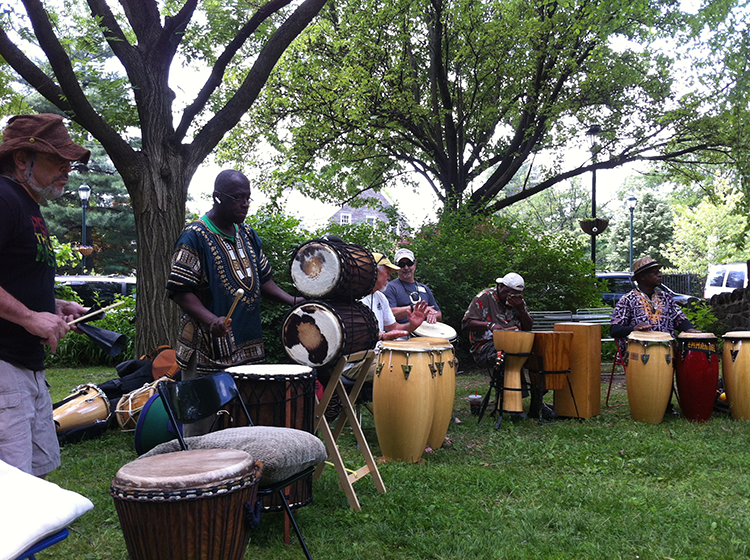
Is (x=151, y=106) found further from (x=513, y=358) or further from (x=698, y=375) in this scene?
(x=698, y=375)

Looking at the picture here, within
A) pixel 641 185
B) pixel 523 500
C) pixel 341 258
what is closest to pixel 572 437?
pixel 523 500

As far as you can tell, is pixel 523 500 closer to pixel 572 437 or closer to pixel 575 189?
pixel 572 437

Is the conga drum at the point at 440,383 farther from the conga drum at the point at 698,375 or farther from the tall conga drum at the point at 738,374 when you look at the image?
the tall conga drum at the point at 738,374

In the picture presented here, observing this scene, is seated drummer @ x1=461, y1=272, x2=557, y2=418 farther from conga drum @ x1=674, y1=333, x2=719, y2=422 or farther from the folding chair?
the folding chair

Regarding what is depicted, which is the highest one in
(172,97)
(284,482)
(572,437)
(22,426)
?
(172,97)

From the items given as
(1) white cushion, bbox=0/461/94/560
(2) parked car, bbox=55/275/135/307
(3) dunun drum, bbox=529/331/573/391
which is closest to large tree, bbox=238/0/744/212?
(2) parked car, bbox=55/275/135/307

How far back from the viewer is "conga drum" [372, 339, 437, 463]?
4875 mm

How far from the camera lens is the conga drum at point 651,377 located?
21.1 ft

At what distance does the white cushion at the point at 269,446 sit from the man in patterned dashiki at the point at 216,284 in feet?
2.51

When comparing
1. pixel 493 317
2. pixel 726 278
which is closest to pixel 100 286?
pixel 493 317

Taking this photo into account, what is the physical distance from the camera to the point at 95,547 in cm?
346

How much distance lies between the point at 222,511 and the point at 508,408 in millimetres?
4749

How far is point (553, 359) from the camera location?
21.6 ft

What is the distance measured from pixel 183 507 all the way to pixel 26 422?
0.86 m
